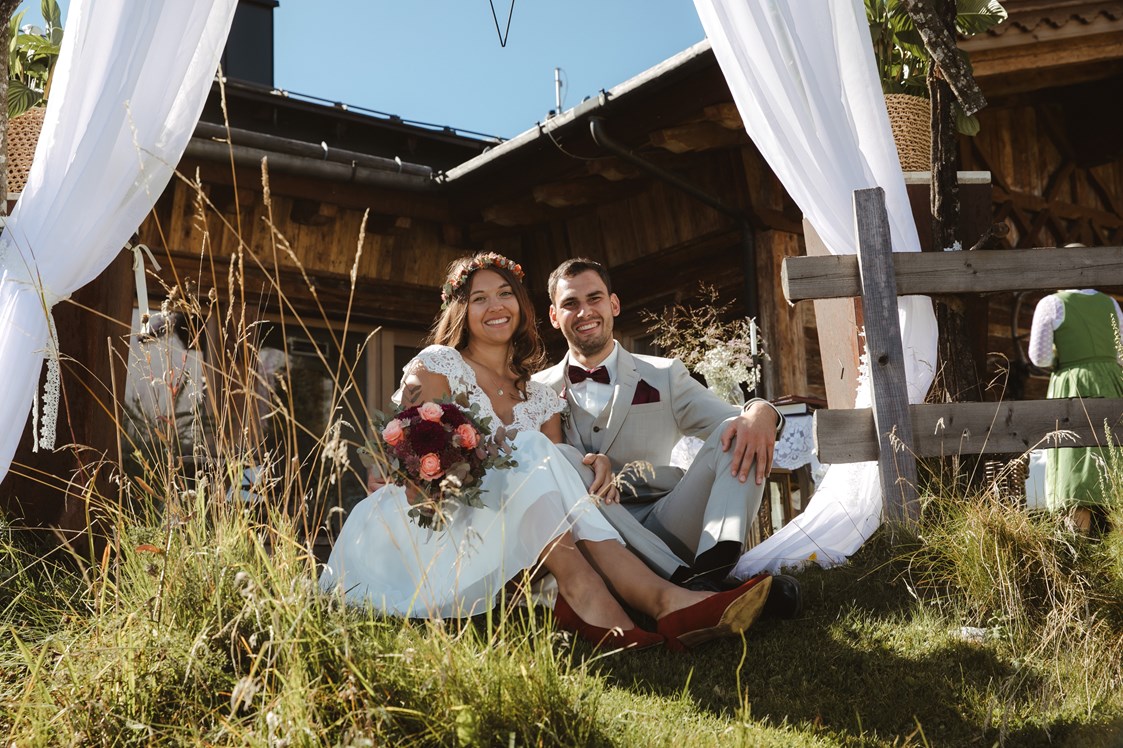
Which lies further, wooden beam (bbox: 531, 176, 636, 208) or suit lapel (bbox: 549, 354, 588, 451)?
wooden beam (bbox: 531, 176, 636, 208)

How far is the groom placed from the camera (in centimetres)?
348

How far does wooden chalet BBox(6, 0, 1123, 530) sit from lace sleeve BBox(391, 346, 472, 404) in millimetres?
2583

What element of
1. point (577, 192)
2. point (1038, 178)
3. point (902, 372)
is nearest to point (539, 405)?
point (902, 372)

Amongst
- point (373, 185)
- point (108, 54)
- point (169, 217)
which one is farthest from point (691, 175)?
point (108, 54)

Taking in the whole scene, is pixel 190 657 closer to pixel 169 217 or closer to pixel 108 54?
pixel 108 54

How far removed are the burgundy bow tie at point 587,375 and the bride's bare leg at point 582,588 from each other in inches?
36.9

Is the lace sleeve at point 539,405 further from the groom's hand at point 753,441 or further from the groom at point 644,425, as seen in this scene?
the groom's hand at point 753,441

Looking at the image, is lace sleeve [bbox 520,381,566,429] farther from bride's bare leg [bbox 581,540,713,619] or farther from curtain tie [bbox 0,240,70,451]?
curtain tie [bbox 0,240,70,451]

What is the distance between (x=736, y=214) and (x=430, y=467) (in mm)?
4382

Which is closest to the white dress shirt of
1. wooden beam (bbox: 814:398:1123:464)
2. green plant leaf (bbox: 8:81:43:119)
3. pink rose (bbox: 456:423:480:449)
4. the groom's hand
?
the groom's hand

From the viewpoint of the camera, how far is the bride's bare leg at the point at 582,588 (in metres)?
3.02

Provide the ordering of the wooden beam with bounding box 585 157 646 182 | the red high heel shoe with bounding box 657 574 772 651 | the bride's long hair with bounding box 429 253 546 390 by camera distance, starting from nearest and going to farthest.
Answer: the red high heel shoe with bounding box 657 574 772 651
the bride's long hair with bounding box 429 253 546 390
the wooden beam with bounding box 585 157 646 182

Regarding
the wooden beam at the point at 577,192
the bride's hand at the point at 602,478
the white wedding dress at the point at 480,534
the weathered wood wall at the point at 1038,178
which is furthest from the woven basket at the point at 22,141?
the weathered wood wall at the point at 1038,178

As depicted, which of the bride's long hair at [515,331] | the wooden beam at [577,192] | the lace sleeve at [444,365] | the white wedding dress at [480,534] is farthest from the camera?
the wooden beam at [577,192]
